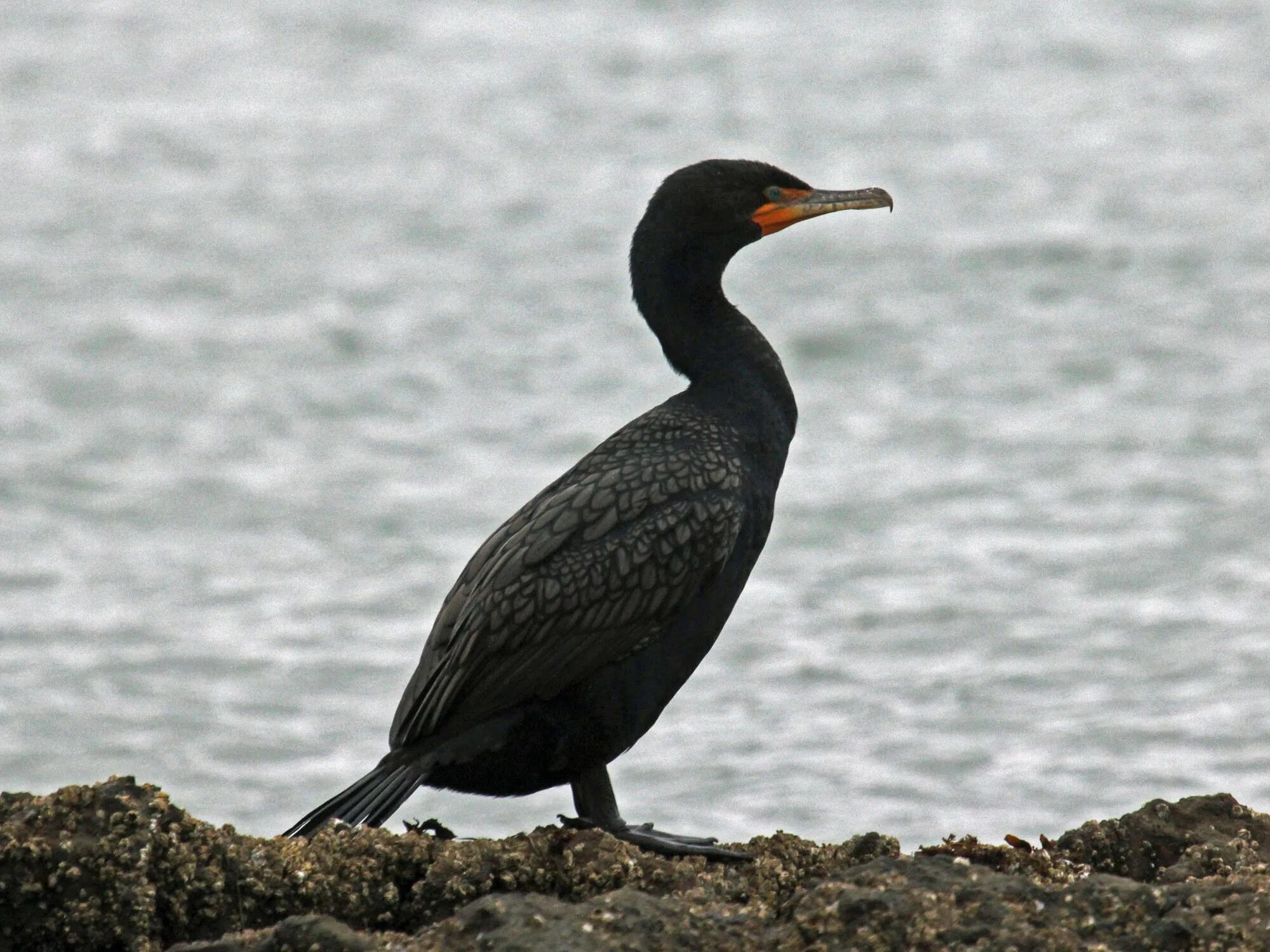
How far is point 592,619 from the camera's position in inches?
228

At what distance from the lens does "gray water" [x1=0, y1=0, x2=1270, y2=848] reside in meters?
11.1

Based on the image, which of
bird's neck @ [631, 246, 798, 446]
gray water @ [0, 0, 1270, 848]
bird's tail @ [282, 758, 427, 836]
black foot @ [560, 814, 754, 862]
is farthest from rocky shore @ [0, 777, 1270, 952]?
gray water @ [0, 0, 1270, 848]

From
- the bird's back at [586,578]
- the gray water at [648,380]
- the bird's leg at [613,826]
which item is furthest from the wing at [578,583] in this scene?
the gray water at [648,380]

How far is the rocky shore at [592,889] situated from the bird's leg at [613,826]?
0.14m

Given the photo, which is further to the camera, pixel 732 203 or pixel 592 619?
pixel 732 203

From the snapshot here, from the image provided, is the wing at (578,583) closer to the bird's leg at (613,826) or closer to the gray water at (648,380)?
the bird's leg at (613,826)

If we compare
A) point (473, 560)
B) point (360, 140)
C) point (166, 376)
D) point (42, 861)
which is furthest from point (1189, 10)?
point (42, 861)

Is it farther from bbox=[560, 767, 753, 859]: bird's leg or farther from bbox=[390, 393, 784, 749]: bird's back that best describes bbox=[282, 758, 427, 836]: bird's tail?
bbox=[560, 767, 753, 859]: bird's leg

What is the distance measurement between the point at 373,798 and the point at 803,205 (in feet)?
7.82

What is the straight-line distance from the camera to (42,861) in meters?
4.54

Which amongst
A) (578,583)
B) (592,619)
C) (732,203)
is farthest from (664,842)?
(732,203)

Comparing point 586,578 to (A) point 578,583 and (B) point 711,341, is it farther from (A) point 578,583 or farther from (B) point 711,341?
(B) point 711,341

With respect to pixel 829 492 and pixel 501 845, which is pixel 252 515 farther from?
pixel 501 845

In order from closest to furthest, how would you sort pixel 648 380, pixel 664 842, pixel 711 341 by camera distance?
pixel 664 842 < pixel 711 341 < pixel 648 380
